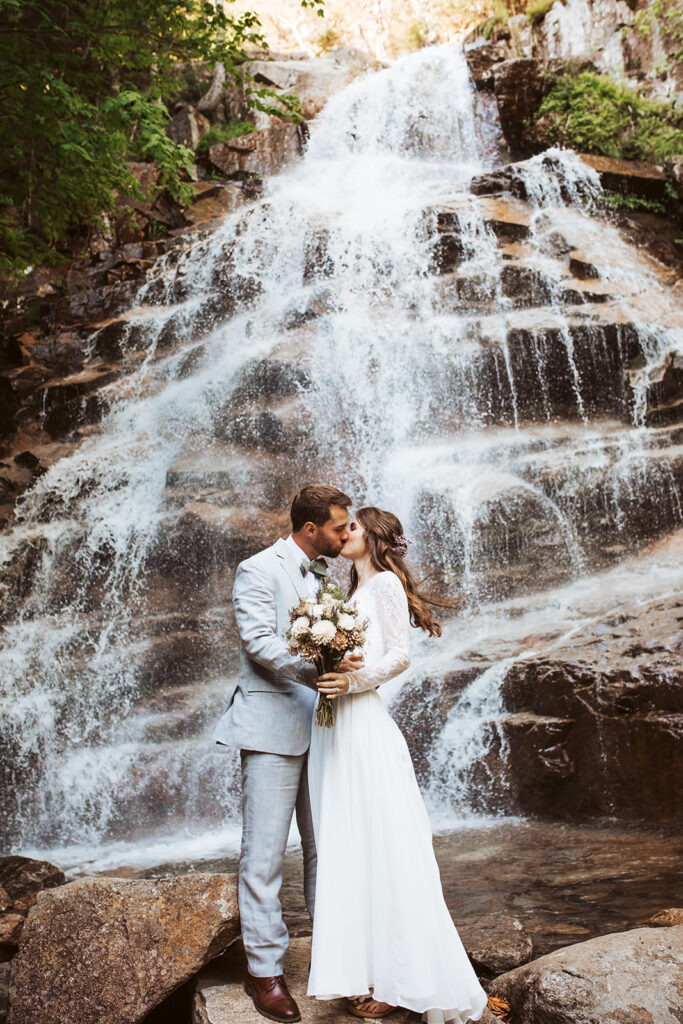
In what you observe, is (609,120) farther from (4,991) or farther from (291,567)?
(4,991)

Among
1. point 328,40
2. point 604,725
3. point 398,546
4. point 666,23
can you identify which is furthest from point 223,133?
point 398,546

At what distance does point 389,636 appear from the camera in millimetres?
3662

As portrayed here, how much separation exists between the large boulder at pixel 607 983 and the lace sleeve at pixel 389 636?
1.45 m

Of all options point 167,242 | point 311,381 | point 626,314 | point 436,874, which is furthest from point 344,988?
point 167,242

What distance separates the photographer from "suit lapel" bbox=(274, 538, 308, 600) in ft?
12.3

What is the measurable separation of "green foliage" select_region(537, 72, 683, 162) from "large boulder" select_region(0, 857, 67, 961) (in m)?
16.5

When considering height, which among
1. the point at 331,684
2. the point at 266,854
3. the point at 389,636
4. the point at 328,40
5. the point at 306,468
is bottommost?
the point at 266,854

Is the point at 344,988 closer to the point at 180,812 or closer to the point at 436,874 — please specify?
the point at 436,874

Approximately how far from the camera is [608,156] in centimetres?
1662

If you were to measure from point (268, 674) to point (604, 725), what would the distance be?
411cm

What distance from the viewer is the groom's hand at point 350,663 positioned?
3389 mm

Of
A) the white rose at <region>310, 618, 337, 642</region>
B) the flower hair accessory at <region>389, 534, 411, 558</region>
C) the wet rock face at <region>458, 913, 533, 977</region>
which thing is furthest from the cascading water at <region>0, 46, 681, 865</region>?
the white rose at <region>310, 618, 337, 642</region>

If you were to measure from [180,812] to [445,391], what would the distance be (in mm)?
7297

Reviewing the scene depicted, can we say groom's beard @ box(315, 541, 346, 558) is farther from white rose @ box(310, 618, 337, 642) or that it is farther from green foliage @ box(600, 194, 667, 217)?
green foliage @ box(600, 194, 667, 217)
